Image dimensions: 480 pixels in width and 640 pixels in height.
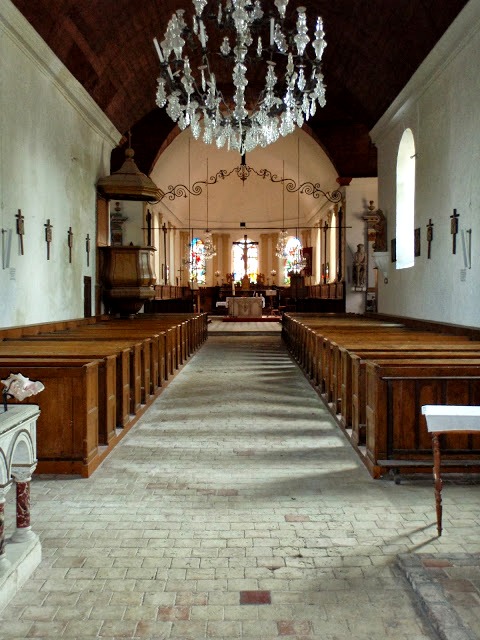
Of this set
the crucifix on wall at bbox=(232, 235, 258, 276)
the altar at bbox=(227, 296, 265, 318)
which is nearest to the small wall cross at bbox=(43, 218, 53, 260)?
the altar at bbox=(227, 296, 265, 318)

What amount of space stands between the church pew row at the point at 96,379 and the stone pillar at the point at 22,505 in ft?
4.85

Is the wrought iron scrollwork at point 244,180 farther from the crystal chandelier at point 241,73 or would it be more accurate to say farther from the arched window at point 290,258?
the arched window at point 290,258

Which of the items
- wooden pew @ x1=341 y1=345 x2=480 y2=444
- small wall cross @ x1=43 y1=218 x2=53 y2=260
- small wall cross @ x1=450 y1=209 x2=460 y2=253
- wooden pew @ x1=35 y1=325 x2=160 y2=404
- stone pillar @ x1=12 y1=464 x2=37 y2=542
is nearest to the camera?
stone pillar @ x1=12 y1=464 x2=37 y2=542

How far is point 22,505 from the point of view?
3.21 meters

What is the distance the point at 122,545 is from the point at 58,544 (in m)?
0.35

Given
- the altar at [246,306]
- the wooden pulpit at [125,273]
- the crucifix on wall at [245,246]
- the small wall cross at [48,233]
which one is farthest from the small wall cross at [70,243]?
the crucifix on wall at [245,246]

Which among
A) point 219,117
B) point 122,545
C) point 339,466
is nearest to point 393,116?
point 219,117

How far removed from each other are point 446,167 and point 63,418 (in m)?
6.95

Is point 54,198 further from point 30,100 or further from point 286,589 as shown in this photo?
point 286,589

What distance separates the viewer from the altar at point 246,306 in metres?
24.3

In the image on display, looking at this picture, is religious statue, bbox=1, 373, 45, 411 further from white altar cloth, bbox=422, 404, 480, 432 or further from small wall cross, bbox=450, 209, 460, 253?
small wall cross, bbox=450, 209, 460, 253

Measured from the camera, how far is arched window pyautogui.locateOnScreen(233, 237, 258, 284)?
30.0m

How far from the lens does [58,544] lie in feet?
11.4

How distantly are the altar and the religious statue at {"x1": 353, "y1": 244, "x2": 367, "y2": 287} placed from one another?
17.7ft
